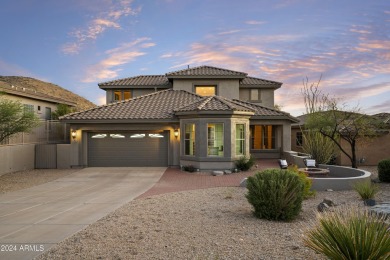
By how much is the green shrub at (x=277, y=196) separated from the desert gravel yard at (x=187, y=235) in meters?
0.29

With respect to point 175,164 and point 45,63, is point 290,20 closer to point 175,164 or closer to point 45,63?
point 175,164

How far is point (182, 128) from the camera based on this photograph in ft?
66.0

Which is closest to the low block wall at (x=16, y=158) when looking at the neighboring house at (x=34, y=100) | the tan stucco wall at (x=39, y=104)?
the neighboring house at (x=34, y=100)

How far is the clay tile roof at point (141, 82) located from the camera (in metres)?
28.6

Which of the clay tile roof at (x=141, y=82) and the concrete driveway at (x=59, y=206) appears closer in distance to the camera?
the concrete driveway at (x=59, y=206)

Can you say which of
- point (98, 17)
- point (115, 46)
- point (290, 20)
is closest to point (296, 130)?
point (290, 20)

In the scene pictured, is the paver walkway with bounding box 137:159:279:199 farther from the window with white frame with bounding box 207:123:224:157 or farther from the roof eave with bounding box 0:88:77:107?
the roof eave with bounding box 0:88:77:107

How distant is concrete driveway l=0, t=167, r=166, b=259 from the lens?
6907 millimetres

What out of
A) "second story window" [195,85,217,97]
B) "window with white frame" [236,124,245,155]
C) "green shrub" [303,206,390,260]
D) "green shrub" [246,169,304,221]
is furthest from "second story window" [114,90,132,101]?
"green shrub" [303,206,390,260]

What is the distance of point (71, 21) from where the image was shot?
794 inches

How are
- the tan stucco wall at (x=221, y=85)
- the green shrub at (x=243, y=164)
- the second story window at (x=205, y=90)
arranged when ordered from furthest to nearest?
1. the second story window at (x=205, y=90)
2. the tan stucco wall at (x=221, y=85)
3. the green shrub at (x=243, y=164)

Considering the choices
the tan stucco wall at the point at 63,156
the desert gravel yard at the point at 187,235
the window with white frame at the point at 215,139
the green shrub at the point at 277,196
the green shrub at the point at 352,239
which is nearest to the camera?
the green shrub at the point at 352,239

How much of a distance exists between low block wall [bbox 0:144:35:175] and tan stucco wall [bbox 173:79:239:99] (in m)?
12.3

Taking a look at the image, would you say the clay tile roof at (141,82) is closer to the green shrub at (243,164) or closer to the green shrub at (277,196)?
the green shrub at (243,164)
